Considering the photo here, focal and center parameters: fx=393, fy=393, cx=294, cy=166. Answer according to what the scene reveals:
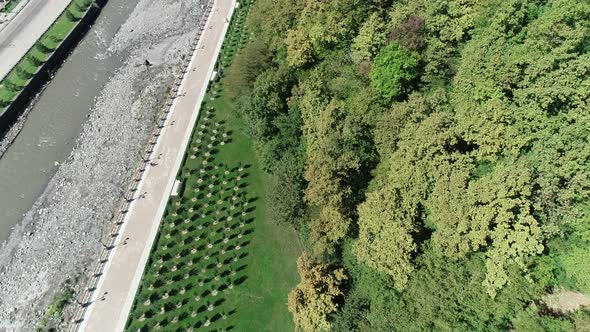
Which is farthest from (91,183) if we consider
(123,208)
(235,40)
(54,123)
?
(235,40)

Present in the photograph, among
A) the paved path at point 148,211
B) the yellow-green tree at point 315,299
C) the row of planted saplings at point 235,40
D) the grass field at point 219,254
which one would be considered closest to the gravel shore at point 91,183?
the paved path at point 148,211

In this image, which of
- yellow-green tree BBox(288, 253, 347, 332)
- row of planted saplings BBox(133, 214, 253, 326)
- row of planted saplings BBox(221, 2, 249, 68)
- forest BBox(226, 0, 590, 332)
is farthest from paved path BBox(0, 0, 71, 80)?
yellow-green tree BBox(288, 253, 347, 332)

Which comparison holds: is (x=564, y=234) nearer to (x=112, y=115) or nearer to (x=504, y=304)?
(x=504, y=304)

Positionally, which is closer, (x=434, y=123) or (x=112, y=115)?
(x=434, y=123)

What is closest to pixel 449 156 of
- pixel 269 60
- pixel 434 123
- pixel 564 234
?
pixel 434 123

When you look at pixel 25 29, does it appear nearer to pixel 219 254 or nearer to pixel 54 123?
pixel 54 123
